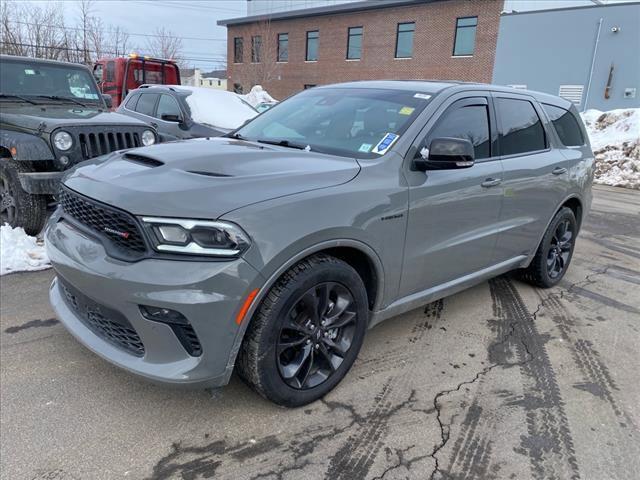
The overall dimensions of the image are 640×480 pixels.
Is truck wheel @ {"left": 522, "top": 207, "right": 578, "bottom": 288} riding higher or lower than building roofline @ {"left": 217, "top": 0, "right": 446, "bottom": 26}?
lower

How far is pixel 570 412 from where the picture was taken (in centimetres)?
289

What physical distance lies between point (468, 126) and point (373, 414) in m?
2.09

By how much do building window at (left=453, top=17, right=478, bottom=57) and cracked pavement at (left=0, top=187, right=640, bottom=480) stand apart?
84.4ft

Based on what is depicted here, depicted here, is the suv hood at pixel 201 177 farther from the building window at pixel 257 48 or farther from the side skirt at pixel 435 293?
the building window at pixel 257 48

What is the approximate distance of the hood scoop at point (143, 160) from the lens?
107 inches

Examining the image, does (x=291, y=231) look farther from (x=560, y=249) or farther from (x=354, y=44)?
(x=354, y=44)

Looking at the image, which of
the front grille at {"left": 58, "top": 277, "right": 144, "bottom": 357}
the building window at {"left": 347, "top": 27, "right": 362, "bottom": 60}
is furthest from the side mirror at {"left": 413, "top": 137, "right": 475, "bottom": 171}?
the building window at {"left": 347, "top": 27, "right": 362, "bottom": 60}

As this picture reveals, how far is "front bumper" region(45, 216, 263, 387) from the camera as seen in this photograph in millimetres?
2191

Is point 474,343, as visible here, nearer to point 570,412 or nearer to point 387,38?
point 570,412

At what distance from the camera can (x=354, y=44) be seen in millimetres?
31938

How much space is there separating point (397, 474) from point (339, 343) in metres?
0.78

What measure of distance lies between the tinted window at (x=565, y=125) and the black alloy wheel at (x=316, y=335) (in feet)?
9.80

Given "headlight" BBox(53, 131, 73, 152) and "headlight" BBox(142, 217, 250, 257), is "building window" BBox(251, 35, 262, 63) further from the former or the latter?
"headlight" BBox(142, 217, 250, 257)

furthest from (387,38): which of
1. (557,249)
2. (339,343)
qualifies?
(339,343)
